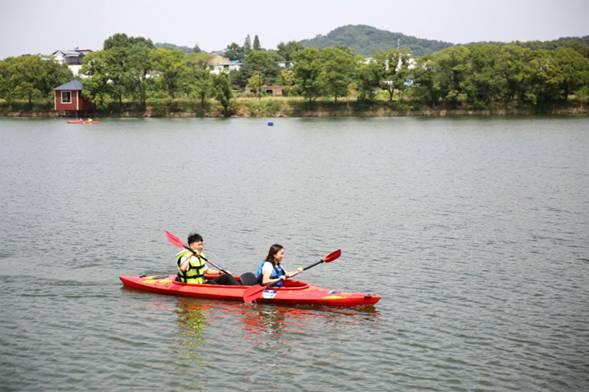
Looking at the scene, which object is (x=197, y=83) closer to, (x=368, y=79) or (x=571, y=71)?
(x=368, y=79)

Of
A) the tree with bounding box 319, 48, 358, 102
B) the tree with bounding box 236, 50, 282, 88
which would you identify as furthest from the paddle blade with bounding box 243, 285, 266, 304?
the tree with bounding box 236, 50, 282, 88

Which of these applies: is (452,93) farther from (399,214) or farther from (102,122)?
(399,214)

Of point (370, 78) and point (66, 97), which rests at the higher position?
point (370, 78)

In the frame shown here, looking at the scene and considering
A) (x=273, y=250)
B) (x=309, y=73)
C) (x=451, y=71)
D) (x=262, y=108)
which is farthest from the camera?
(x=262, y=108)

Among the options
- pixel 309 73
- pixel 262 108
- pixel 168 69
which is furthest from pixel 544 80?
pixel 168 69

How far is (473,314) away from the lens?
15.6 m

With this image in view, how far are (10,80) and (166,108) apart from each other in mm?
21761

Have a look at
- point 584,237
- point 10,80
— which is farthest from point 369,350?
point 10,80

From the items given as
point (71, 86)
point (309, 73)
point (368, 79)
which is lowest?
point (71, 86)

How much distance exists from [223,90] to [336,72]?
587 inches

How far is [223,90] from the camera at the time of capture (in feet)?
307

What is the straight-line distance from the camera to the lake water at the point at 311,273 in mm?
12938

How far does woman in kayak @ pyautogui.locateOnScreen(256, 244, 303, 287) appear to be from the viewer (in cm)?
1608

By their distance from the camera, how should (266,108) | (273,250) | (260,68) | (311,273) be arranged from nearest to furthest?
(273,250) → (311,273) → (266,108) → (260,68)
